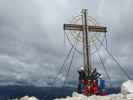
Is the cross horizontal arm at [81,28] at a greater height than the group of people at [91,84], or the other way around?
the cross horizontal arm at [81,28]

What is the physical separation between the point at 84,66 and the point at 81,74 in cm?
155

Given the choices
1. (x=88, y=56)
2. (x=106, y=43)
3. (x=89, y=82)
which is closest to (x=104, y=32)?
(x=106, y=43)

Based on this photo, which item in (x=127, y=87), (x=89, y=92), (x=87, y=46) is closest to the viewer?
(x=127, y=87)

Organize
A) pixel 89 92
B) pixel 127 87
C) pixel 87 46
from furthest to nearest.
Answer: pixel 87 46 → pixel 89 92 → pixel 127 87

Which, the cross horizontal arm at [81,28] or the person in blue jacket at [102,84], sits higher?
the cross horizontal arm at [81,28]

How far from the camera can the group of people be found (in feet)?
192

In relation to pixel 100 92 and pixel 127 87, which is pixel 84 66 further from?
pixel 127 87

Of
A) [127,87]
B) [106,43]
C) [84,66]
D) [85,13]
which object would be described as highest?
[85,13]

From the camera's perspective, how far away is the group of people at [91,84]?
58.4m

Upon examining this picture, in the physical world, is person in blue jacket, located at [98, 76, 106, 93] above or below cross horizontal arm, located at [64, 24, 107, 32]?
below

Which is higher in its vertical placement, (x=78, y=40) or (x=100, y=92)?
(x=78, y=40)

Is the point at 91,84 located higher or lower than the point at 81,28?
lower

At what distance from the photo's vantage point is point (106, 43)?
63.4 metres

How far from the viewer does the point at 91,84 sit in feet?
194
